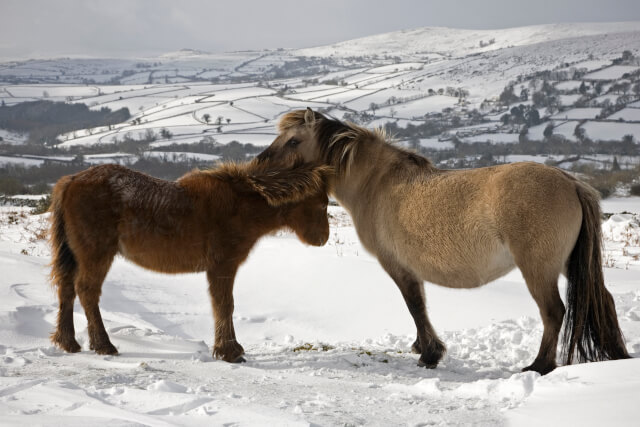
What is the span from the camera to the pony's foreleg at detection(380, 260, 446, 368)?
17.9 ft

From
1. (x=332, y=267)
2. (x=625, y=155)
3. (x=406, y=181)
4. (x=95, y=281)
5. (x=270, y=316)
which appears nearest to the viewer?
(x=95, y=281)

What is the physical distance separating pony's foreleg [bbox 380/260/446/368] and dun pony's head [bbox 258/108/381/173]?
4.18ft

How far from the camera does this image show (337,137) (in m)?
6.06

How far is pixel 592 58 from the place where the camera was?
12525 cm

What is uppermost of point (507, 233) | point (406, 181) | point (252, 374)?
point (406, 181)

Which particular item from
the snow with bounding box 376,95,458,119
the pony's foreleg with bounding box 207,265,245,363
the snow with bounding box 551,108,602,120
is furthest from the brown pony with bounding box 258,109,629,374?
the snow with bounding box 376,95,458,119

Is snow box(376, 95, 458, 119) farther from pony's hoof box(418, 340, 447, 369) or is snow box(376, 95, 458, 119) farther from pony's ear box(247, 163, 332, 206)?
pony's hoof box(418, 340, 447, 369)

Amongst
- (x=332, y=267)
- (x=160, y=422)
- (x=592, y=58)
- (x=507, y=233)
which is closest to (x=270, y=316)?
(x=332, y=267)

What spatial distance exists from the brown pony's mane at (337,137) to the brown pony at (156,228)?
30.4 inches

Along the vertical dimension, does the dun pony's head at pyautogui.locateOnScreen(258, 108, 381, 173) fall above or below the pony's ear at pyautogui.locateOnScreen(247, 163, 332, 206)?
above

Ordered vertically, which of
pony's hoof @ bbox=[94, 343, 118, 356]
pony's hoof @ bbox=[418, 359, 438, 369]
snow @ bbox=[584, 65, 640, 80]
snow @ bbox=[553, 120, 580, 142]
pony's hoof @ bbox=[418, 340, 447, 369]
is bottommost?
pony's hoof @ bbox=[418, 359, 438, 369]

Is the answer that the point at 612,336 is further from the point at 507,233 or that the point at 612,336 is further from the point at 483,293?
the point at 483,293

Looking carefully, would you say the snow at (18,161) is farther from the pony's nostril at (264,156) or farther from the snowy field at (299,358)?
the pony's nostril at (264,156)

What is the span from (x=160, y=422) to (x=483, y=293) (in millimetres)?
6142
